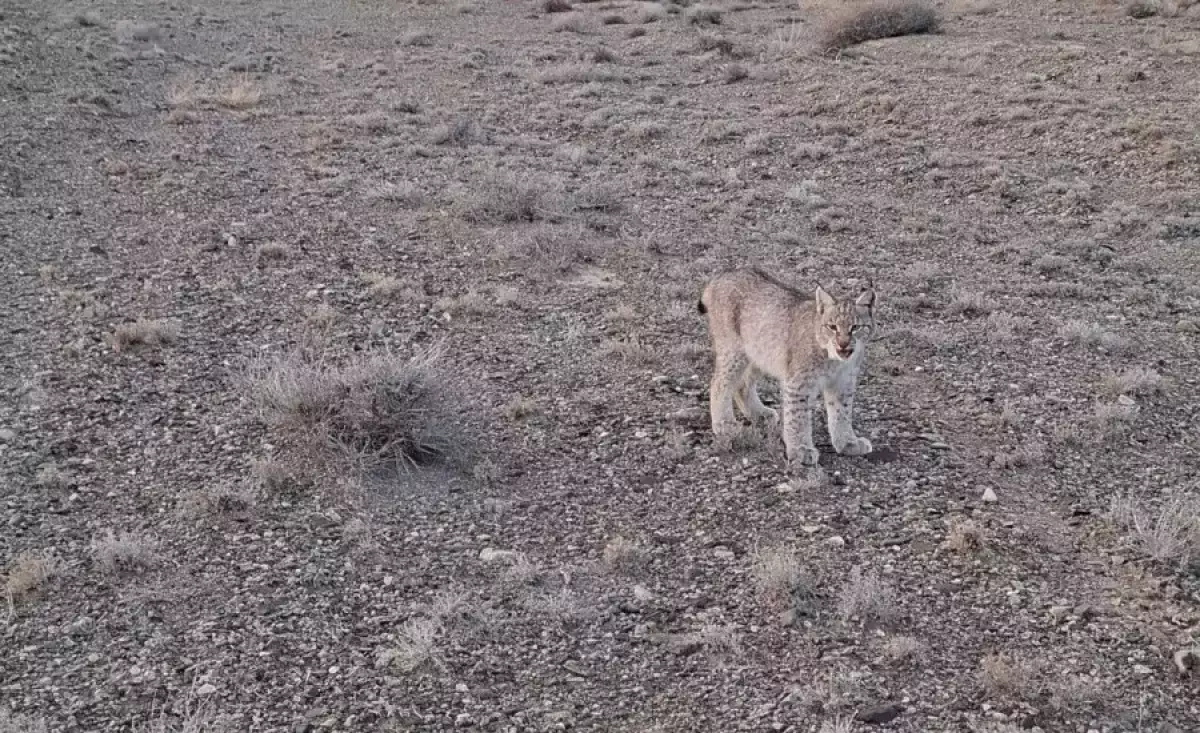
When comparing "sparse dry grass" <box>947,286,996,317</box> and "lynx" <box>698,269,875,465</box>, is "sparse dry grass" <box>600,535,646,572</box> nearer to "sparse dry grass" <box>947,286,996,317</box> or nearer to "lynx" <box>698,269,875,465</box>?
"lynx" <box>698,269,875,465</box>

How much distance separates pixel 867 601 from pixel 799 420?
1812 millimetres

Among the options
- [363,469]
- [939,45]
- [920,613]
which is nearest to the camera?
[920,613]

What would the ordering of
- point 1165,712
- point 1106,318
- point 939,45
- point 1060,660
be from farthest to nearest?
1. point 939,45
2. point 1106,318
3. point 1060,660
4. point 1165,712

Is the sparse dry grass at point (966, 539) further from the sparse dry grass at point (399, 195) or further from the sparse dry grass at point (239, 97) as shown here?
the sparse dry grass at point (239, 97)

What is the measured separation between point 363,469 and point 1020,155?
12.5 metres

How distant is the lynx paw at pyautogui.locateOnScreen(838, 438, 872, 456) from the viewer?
7.92 metres

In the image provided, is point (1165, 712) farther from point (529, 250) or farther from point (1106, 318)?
point (529, 250)

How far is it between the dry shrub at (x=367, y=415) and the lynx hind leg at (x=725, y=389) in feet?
6.40

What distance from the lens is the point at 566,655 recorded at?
593cm

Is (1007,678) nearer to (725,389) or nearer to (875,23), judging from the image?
(725,389)

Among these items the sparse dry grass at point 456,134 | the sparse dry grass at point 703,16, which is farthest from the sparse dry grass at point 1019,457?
the sparse dry grass at point 703,16

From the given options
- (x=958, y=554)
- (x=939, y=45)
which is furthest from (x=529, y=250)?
(x=939, y=45)

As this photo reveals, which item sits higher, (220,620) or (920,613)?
(220,620)

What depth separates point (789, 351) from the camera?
767cm
